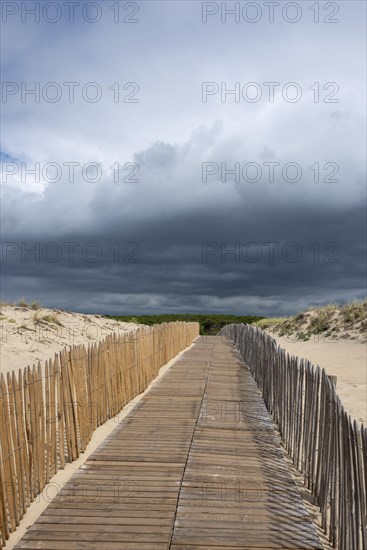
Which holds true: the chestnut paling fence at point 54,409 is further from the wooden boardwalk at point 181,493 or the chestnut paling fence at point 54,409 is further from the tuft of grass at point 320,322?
the tuft of grass at point 320,322

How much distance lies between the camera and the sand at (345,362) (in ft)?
33.5

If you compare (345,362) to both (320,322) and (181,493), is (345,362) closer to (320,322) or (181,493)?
(320,322)

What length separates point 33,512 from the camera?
4.39 m

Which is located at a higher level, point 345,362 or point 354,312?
point 354,312

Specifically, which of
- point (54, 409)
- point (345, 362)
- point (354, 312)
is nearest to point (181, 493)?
point (54, 409)

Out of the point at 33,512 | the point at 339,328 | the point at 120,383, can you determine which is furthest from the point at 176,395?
the point at 339,328

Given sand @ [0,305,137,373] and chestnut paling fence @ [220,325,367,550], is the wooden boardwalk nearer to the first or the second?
chestnut paling fence @ [220,325,367,550]

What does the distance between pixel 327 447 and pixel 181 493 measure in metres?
1.36

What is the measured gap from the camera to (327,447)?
14.7 feet

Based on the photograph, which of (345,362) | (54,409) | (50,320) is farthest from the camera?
(50,320)

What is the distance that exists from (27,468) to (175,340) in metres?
13.2

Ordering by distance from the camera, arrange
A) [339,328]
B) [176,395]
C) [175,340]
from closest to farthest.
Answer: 1. [176,395]
2. [175,340]
3. [339,328]

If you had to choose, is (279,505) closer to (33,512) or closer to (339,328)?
(33,512)

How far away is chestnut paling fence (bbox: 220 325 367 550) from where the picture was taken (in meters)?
3.45
